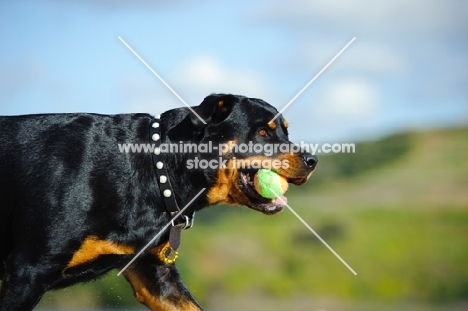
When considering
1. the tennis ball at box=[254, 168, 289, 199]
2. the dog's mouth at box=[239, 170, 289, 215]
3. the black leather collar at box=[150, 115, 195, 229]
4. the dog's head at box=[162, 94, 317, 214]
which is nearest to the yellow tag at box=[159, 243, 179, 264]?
the black leather collar at box=[150, 115, 195, 229]

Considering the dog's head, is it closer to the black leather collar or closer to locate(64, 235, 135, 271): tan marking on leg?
the black leather collar

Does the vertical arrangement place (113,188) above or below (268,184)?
above

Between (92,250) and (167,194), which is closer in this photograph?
(92,250)

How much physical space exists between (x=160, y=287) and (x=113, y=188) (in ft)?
3.13

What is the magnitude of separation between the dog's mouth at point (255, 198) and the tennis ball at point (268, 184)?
0.12 feet

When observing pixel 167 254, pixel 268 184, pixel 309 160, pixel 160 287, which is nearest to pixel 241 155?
pixel 268 184

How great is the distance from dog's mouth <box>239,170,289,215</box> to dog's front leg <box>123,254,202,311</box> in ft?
2.70

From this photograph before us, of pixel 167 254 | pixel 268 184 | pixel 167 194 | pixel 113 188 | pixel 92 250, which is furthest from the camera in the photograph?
pixel 167 254

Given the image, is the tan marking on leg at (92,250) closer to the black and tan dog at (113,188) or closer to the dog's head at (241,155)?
the black and tan dog at (113,188)

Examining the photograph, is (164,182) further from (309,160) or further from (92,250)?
(309,160)

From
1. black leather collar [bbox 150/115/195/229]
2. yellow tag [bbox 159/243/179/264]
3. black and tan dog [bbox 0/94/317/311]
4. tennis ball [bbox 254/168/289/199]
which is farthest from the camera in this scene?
yellow tag [bbox 159/243/179/264]

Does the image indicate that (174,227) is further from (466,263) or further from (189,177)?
(466,263)

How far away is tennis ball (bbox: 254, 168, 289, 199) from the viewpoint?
7008mm

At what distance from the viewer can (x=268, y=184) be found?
7016 mm
